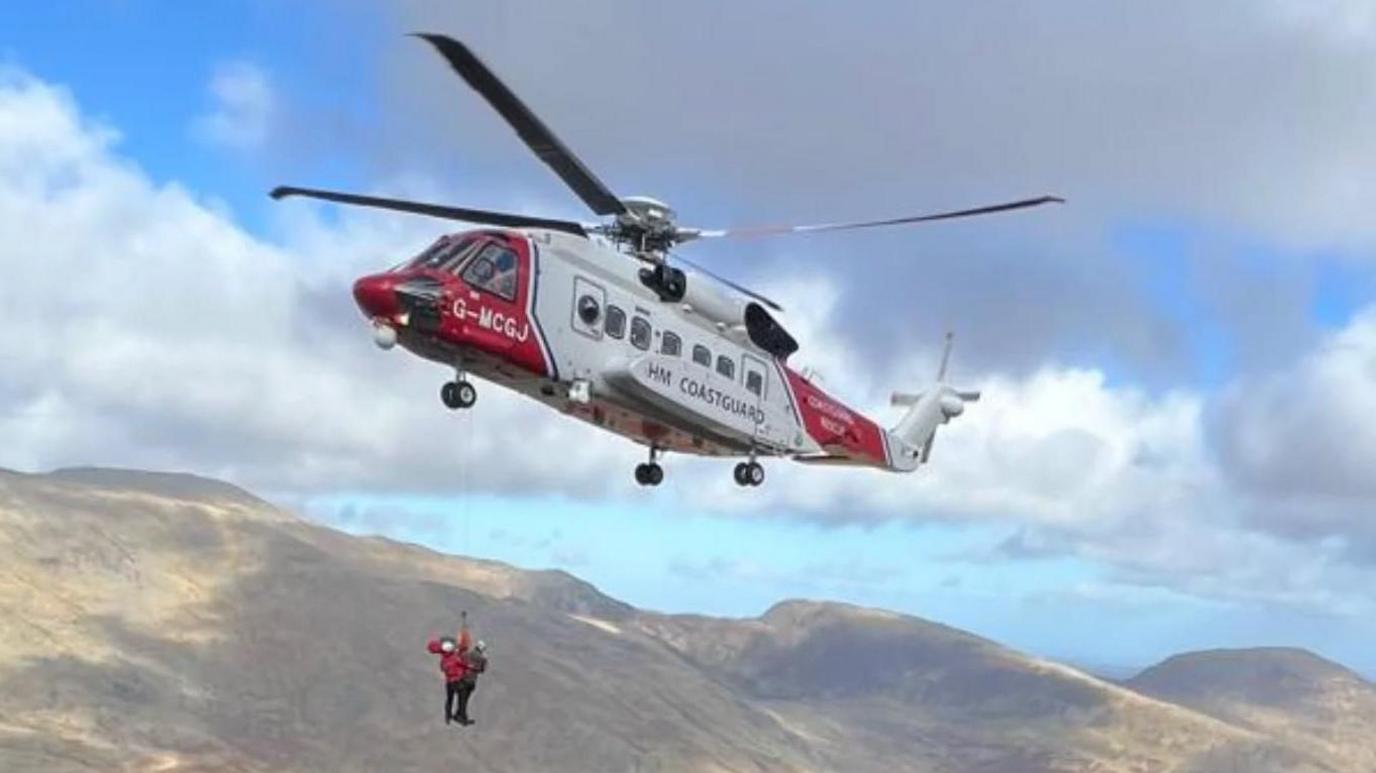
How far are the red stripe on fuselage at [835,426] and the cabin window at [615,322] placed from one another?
972cm

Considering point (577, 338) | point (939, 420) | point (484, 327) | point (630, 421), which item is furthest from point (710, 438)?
point (939, 420)

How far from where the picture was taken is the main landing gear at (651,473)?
196ft

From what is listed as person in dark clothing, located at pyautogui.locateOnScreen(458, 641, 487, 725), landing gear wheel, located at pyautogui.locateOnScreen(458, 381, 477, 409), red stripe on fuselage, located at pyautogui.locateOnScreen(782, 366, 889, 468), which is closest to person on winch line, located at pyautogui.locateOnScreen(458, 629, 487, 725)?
person in dark clothing, located at pyautogui.locateOnScreen(458, 641, 487, 725)

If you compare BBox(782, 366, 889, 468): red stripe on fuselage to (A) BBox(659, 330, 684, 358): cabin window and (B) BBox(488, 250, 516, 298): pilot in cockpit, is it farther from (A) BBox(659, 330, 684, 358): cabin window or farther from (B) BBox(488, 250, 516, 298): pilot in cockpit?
(B) BBox(488, 250, 516, 298): pilot in cockpit

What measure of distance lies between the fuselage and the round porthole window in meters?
0.04

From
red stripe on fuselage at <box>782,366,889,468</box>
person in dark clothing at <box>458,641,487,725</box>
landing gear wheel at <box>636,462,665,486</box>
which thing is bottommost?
person in dark clothing at <box>458,641,487,725</box>

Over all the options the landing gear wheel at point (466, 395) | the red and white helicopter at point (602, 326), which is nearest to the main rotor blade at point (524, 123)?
the red and white helicopter at point (602, 326)

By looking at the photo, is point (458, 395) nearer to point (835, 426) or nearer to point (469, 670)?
point (469, 670)

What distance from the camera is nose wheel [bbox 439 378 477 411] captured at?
4934cm

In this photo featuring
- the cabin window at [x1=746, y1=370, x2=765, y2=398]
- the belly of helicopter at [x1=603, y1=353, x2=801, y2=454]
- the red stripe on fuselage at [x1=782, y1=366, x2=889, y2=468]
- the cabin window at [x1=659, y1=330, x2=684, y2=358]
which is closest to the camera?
the belly of helicopter at [x1=603, y1=353, x2=801, y2=454]

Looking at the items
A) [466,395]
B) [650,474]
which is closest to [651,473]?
[650,474]

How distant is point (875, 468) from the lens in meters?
68.8

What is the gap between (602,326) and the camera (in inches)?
2085

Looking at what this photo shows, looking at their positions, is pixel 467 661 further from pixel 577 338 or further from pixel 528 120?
pixel 528 120
